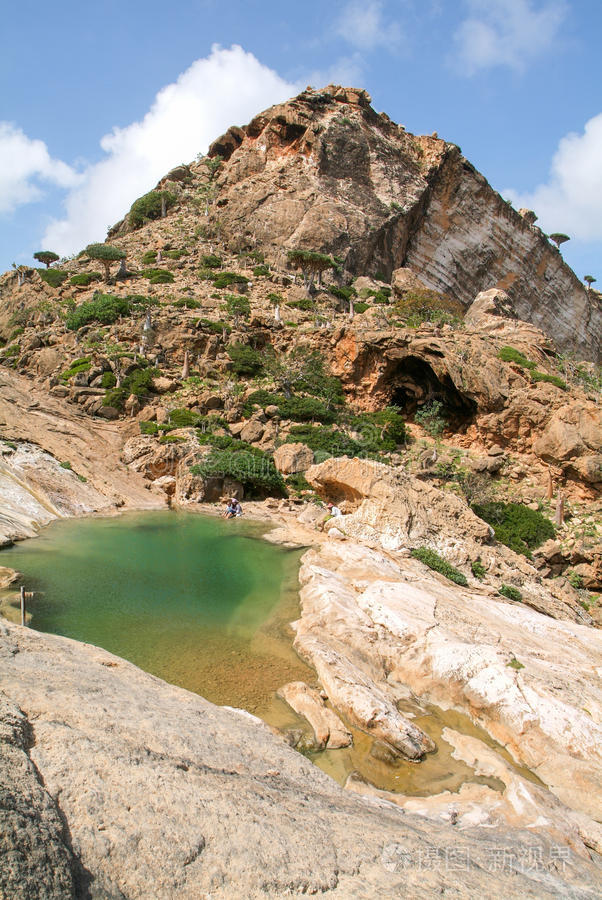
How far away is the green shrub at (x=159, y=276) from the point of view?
4695 cm

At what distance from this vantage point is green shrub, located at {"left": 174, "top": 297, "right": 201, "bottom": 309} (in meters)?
41.0

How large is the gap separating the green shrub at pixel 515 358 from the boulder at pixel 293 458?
1616 centimetres

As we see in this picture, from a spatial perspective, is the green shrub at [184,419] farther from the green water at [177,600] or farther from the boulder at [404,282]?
the boulder at [404,282]

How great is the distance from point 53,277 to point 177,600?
47.0 meters

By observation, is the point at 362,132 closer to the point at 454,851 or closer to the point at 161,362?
the point at 161,362

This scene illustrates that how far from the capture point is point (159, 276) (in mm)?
47156

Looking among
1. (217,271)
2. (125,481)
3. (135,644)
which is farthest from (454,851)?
(217,271)

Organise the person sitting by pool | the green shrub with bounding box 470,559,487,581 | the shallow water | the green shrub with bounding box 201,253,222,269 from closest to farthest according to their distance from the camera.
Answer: the shallow water < the green shrub with bounding box 470,559,487,581 < the person sitting by pool < the green shrub with bounding box 201,253,222,269

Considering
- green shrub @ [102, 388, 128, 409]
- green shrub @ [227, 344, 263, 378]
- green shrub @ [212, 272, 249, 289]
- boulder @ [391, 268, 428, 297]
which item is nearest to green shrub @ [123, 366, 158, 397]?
green shrub @ [102, 388, 128, 409]

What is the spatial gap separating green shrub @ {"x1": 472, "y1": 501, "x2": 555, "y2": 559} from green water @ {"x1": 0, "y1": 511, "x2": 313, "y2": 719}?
36.3 feet

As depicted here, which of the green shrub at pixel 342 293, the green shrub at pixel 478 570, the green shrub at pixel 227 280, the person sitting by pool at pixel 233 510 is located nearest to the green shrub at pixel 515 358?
the green shrub at pixel 478 570

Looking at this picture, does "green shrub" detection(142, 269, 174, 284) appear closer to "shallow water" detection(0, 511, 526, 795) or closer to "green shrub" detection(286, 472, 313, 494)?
"green shrub" detection(286, 472, 313, 494)

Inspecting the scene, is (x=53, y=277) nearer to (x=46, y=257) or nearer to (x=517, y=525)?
(x=46, y=257)

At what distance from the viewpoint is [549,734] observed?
8.01 m
